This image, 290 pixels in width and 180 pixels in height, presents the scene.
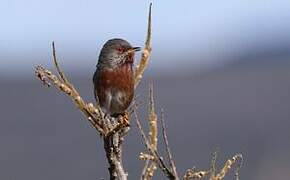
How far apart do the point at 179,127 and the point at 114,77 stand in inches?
4645

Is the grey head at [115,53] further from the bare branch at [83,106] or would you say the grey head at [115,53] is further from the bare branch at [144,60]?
the bare branch at [83,106]

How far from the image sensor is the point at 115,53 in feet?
33.1

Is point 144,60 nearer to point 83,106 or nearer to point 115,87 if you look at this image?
point 83,106

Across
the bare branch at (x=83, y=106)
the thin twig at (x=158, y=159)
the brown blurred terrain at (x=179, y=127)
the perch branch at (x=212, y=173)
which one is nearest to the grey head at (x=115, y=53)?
the bare branch at (x=83, y=106)

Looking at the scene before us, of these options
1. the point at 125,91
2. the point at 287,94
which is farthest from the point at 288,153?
the point at 125,91

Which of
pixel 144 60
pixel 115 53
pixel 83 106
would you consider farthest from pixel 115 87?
pixel 83 106

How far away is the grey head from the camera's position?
32.8 ft

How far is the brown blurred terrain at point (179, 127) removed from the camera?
108 metres

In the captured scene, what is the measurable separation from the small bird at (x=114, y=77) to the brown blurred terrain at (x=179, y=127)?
7758cm

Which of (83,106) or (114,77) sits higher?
(114,77)

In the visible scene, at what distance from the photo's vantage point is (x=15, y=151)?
405 ft

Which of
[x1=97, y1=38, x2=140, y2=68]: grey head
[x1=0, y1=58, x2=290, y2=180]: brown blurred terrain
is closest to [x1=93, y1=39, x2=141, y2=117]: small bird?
[x1=97, y1=38, x2=140, y2=68]: grey head

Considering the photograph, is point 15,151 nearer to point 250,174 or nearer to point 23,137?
point 23,137

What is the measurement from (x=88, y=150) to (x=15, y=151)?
10.7 m
